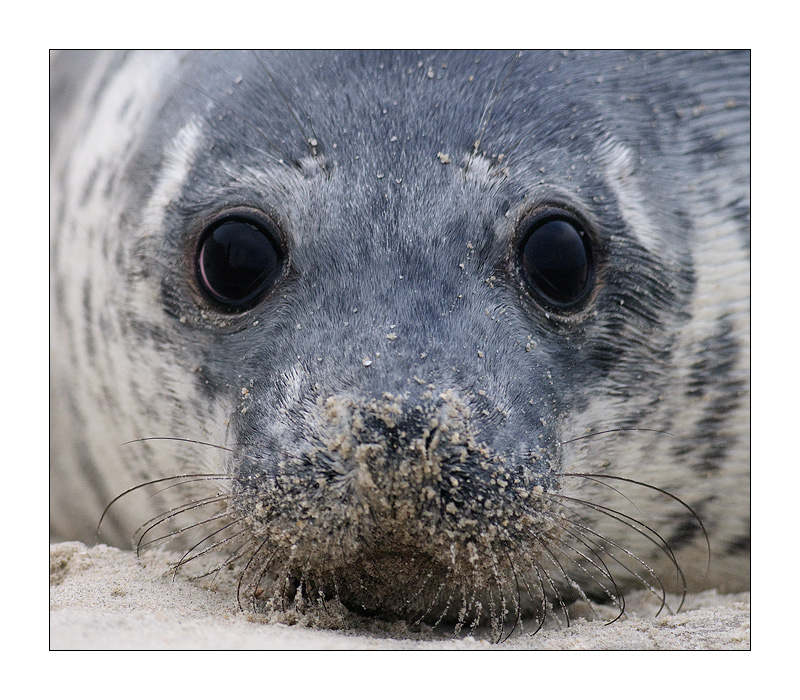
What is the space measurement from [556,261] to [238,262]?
2.62 ft

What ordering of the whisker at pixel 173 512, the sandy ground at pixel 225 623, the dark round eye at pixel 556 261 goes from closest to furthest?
the sandy ground at pixel 225 623
the whisker at pixel 173 512
the dark round eye at pixel 556 261

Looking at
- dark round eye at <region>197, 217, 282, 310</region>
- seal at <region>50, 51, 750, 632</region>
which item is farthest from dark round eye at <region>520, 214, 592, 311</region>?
dark round eye at <region>197, 217, 282, 310</region>

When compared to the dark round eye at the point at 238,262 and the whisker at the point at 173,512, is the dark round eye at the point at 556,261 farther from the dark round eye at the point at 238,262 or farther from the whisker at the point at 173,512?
the whisker at the point at 173,512

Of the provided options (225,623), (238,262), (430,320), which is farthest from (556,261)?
(225,623)

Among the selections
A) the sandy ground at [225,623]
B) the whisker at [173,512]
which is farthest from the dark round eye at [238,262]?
the sandy ground at [225,623]

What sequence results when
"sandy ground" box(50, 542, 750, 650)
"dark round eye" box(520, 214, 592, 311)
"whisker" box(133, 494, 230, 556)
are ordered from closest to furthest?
"sandy ground" box(50, 542, 750, 650), "whisker" box(133, 494, 230, 556), "dark round eye" box(520, 214, 592, 311)

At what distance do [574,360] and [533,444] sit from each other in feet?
1.28

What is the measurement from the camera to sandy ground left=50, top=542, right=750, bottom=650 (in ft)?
5.53

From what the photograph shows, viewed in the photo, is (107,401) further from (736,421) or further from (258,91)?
→ (736,421)

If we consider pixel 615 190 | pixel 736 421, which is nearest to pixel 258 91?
pixel 615 190

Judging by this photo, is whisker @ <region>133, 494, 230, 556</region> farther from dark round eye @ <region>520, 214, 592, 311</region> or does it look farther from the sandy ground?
dark round eye @ <region>520, 214, 592, 311</region>

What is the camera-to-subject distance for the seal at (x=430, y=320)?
5.71 ft

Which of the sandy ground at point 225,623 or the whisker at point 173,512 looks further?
the whisker at point 173,512

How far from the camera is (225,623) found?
1.79 m
